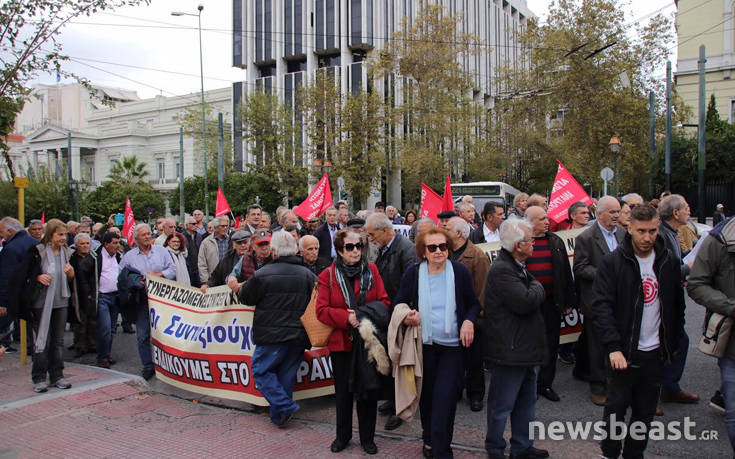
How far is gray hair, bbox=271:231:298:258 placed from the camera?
5.30 metres

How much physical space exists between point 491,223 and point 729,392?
12.3 ft

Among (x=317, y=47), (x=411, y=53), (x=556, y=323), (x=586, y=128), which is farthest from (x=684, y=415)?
(x=317, y=47)

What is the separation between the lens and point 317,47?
171ft

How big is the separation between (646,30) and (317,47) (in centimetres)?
3224

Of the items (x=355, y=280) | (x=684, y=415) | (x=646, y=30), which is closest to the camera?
(x=355, y=280)

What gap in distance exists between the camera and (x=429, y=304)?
424 centimetres

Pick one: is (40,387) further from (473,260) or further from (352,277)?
(473,260)

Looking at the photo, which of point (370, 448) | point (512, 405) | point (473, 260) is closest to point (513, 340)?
point (512, 405)

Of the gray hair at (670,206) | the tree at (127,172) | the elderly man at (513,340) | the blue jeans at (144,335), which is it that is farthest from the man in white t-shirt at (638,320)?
the tree at (127,172)

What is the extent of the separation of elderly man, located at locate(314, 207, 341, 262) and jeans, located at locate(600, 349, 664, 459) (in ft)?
18.1

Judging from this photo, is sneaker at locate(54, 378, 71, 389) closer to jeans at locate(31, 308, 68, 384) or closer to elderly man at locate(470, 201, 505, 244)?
jeans at locate(31, 308, 68, 384)

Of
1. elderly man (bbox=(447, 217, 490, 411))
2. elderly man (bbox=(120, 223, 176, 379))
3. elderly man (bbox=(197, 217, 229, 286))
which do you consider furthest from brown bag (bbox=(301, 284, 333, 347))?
elderly man (bbox=(197, 217, 229, 286))

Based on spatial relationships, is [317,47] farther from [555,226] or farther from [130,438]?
[130,438]

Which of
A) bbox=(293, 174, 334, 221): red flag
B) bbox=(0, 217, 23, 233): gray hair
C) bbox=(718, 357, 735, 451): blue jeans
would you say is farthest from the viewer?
bbox=(293, 174, 334, 221): red flag
